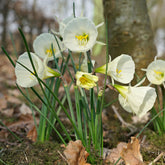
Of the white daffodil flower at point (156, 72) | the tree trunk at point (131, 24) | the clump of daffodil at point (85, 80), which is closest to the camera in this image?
the clump of daffodil at point (85, 80)

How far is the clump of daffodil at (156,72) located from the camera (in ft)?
3.80

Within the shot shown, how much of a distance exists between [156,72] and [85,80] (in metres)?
0.59

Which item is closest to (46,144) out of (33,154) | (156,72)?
(33,154)

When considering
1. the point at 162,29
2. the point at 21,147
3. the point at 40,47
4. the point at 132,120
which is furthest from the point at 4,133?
the point at 162,29

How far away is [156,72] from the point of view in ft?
3.86

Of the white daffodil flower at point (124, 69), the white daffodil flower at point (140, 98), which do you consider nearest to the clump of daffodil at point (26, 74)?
the white daffodil flower at point (124, 69)

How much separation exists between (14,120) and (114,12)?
1.43m

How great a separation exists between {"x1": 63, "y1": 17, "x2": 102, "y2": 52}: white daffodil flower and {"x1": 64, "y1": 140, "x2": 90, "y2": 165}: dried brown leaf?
44cm

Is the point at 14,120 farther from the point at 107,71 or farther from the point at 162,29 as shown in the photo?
the point at 162,29

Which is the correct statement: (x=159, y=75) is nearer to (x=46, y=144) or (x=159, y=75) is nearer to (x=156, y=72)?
(x=156, y=72)

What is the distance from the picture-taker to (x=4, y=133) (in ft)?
4.45

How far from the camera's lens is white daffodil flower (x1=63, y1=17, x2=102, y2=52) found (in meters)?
0.82

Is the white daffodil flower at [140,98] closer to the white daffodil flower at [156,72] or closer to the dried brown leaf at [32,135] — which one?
the white daffodil flower at [156,72]

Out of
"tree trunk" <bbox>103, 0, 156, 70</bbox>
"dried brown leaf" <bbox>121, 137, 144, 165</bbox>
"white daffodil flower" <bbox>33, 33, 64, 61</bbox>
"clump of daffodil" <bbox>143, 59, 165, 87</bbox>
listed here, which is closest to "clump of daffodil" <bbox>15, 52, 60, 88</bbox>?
"white daffodil flower" <bbox>33, 33, 64, 61</bbox>
